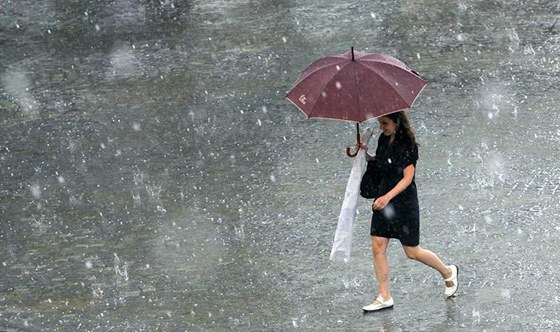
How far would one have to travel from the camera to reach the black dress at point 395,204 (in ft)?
24.7

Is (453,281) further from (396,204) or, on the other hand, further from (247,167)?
(247,167)

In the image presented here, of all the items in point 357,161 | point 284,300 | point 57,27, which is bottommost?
point 57,27

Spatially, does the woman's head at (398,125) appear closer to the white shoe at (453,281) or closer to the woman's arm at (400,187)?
the woman's arm at (400,187)

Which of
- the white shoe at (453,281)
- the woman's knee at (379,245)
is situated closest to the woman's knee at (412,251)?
the woman's knee at (379,245)

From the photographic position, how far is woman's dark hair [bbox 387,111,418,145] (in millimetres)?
7492

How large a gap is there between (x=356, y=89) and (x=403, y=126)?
47cm

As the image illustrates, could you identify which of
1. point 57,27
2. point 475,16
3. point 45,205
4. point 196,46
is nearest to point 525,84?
point 475,16

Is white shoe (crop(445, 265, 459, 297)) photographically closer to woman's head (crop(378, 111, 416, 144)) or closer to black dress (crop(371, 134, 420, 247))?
black dress (crop(371, 134, 420, 247))

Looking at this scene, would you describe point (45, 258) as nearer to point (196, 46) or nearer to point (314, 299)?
point (314, 299)

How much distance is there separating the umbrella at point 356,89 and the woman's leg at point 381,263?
725mm

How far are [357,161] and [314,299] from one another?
113 centimetres

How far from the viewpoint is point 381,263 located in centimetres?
771

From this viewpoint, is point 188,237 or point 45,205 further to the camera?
point 45,205

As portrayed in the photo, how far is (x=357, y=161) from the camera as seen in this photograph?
7711 millimetres
